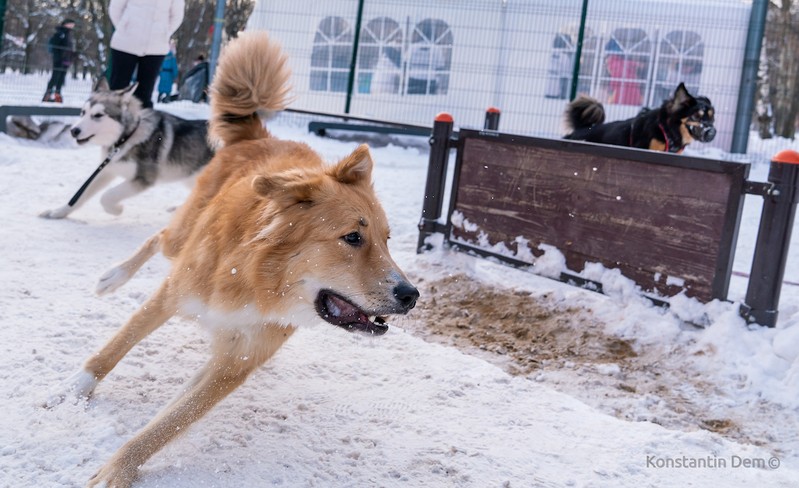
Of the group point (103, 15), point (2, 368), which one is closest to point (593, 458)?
point (2, 368)

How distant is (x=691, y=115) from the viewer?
7.07m

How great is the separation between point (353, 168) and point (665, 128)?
512cm

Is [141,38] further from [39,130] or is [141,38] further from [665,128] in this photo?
[665,128]

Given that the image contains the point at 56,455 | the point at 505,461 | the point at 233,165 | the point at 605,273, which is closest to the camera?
the point at 56,455

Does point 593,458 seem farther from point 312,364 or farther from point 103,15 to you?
point 103,15

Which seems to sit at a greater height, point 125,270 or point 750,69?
point 750,69

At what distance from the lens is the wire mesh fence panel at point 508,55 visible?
395 inches

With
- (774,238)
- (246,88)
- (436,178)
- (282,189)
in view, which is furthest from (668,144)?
(282,189)

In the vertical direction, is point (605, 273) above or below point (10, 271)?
above

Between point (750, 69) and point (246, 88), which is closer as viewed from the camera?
point (246, 88)

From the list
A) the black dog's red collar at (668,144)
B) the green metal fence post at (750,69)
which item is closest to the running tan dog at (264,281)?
the black dog's red collar at (668,144)

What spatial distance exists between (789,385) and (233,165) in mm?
2723

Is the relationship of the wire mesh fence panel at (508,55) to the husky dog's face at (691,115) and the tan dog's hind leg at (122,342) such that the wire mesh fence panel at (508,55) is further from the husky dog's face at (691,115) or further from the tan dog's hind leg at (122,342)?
the tan dog's hind leg at (122,342)

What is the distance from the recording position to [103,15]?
19.8m
